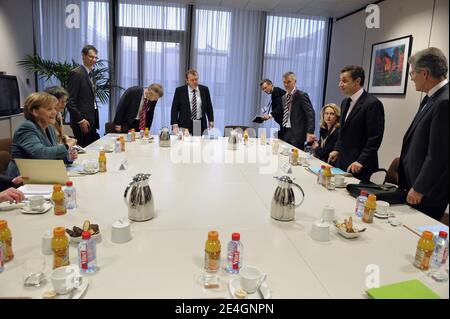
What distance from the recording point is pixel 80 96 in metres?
3.84

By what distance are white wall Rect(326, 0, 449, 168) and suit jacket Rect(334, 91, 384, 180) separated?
132 centimetres

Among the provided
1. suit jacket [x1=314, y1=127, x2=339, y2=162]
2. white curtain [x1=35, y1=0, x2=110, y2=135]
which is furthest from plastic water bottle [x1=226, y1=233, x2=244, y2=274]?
white curtain [x1=35, y1=0, x2=110, y2=135]

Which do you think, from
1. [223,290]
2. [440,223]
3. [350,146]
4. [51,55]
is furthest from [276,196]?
[51,55]

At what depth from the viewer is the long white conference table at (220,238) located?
3.31ft

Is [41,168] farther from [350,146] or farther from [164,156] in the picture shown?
[350,146]

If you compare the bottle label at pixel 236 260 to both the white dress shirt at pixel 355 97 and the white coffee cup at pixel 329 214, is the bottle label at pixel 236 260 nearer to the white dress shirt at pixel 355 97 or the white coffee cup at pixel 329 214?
the white coffee cup at pixel 329 214

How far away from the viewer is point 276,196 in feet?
5.07

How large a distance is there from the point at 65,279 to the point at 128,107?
12.4 ft

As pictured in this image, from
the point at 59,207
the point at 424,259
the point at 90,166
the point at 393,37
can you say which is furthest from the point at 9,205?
the point at 393,37

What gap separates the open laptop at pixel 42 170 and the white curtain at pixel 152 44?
13.7ft

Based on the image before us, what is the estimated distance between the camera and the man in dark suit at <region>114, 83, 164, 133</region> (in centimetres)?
440

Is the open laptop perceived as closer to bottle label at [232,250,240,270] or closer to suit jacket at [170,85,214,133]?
bottle label at [232,250,240,270]

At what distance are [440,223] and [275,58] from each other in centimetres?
509
